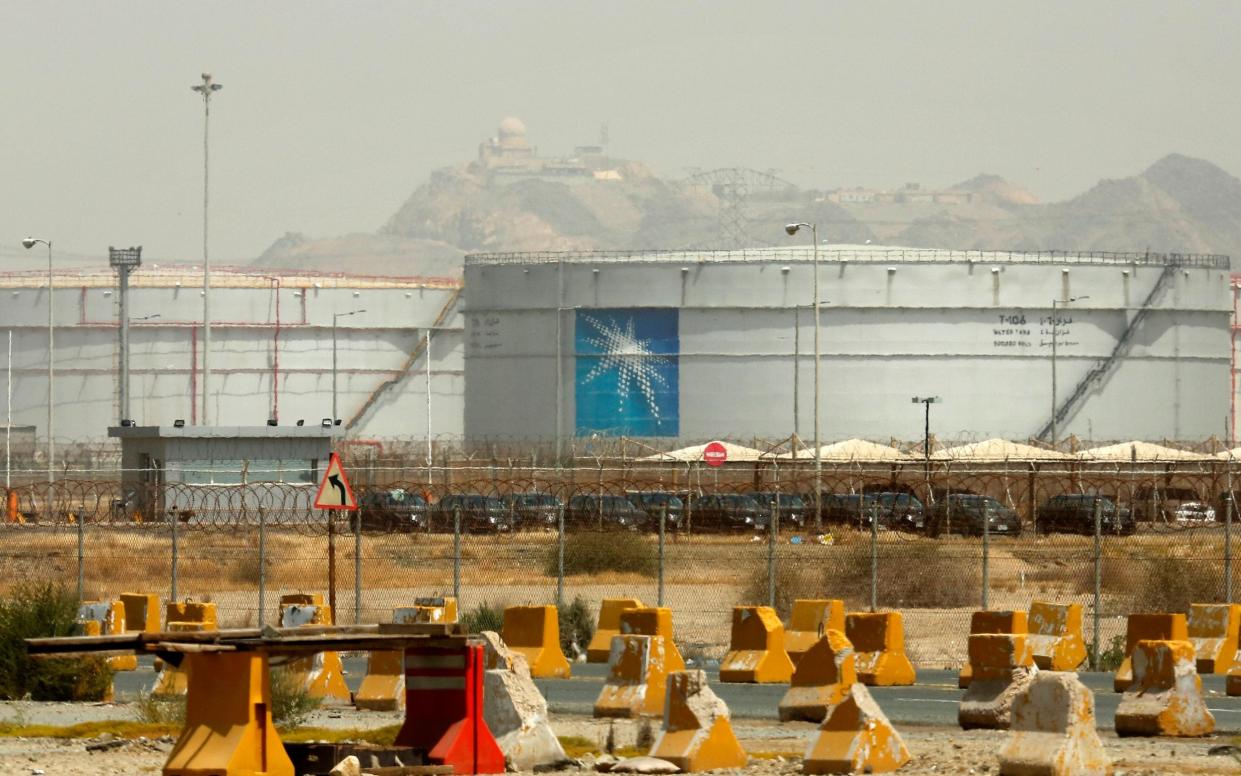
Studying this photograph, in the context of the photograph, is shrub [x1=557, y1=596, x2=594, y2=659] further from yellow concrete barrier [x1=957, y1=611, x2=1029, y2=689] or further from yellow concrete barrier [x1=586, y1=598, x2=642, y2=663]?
yellow concrete barrier [x1=957, y1=611, x2=1029, y2=689]

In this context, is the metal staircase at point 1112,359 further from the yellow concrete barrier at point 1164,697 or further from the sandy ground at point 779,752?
the sandy ground at point 779,752

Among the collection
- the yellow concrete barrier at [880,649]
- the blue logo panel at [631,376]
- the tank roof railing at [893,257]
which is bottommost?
the yellow concrete barrier at [880,649]

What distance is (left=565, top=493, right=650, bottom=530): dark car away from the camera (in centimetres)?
4735

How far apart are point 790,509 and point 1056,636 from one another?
28.8 meters

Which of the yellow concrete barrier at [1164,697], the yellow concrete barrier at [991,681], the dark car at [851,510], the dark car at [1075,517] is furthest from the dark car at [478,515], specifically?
the yellow concrete barrier at [1164,697]

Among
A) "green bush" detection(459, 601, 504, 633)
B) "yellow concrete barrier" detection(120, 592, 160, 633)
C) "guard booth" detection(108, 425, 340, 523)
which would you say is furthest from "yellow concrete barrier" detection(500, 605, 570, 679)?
"guard booth" detection(108, 425, 340, 523)

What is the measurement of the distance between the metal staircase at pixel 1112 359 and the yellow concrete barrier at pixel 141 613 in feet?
183

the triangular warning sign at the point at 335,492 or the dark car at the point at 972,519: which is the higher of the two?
the triangular warning sign at the point at 335,492

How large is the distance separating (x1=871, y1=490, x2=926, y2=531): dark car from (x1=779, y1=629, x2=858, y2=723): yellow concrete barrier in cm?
3020

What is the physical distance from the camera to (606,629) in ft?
86.5

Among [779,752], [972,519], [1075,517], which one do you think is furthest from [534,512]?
[779,752]

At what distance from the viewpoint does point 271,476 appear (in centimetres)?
5328

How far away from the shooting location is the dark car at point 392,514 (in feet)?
165

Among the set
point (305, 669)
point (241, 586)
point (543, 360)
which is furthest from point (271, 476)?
point (305, 669)
